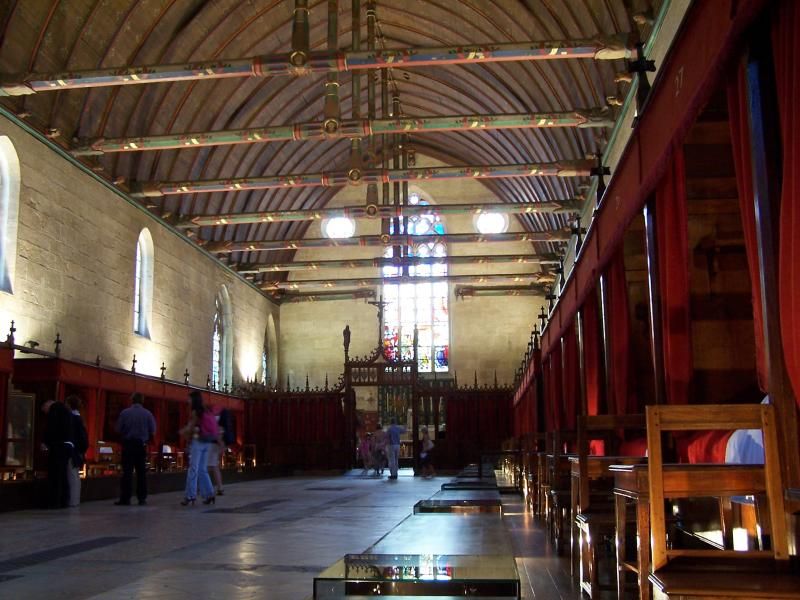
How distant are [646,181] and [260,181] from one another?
41.6ft

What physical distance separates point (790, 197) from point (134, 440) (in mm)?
8483

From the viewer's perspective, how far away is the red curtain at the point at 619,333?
5.84m

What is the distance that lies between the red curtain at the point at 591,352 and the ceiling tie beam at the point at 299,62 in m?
5.65

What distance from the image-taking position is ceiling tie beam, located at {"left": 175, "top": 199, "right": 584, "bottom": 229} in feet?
59.0

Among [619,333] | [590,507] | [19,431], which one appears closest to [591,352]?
[619,333]

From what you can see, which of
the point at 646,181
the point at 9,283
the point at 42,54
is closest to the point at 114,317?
the point at 9,283

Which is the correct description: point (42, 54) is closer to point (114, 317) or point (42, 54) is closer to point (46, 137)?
point (46, 137)

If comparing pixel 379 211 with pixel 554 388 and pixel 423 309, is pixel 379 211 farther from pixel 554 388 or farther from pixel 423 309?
pixel 423 309

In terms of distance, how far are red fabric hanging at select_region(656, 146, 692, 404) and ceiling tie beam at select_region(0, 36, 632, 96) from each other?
773cm

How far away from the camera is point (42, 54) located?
42.6 ft

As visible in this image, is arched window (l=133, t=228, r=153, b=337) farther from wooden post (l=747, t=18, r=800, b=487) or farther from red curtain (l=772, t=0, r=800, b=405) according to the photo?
red curtain (l=772, t=0, r=800, b=405)

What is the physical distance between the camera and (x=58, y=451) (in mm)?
9562

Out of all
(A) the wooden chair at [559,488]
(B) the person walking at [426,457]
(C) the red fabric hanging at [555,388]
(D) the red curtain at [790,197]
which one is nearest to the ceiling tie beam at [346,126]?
(C) the red fabric hanging at [555,388]

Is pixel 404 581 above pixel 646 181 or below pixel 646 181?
below
